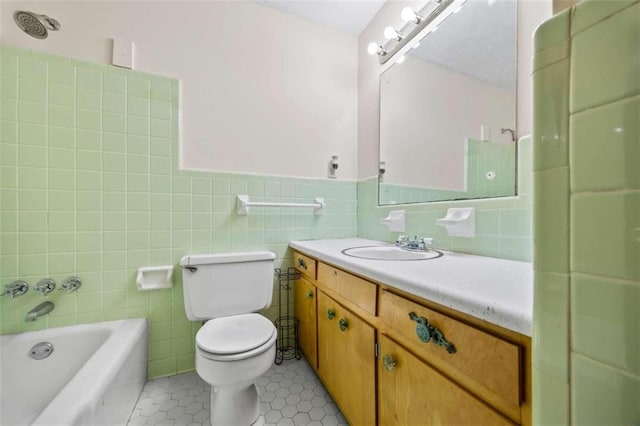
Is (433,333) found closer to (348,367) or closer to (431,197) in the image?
(348,367)

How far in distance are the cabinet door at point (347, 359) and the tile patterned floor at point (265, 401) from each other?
117 mm

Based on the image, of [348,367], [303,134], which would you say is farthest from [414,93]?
[348,367]

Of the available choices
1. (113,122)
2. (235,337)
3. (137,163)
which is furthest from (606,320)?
(113,122)

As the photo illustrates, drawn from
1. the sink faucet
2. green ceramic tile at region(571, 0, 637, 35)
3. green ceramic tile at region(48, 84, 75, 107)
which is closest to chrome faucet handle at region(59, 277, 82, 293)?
green ceramic tile at region(48, 84, 75, 107)

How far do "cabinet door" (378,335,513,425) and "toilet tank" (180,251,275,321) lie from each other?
33.0 inches

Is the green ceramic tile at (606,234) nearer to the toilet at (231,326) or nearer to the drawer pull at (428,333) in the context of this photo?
the drawer pull at (428,333)

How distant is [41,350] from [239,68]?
1809 mm

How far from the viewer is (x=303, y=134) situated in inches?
69.1

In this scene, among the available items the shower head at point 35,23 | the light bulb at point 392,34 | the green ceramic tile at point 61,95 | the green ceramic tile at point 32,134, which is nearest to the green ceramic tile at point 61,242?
the green ceramic tile at point 32,134

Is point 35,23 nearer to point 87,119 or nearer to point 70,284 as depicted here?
point 87,119

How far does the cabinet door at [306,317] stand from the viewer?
1.35 meters

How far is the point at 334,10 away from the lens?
1.67 meters

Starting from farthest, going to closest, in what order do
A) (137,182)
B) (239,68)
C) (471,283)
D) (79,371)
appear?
(239,68), (137,182), (79,371), (471,283)

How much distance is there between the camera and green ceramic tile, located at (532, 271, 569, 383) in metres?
0.28
